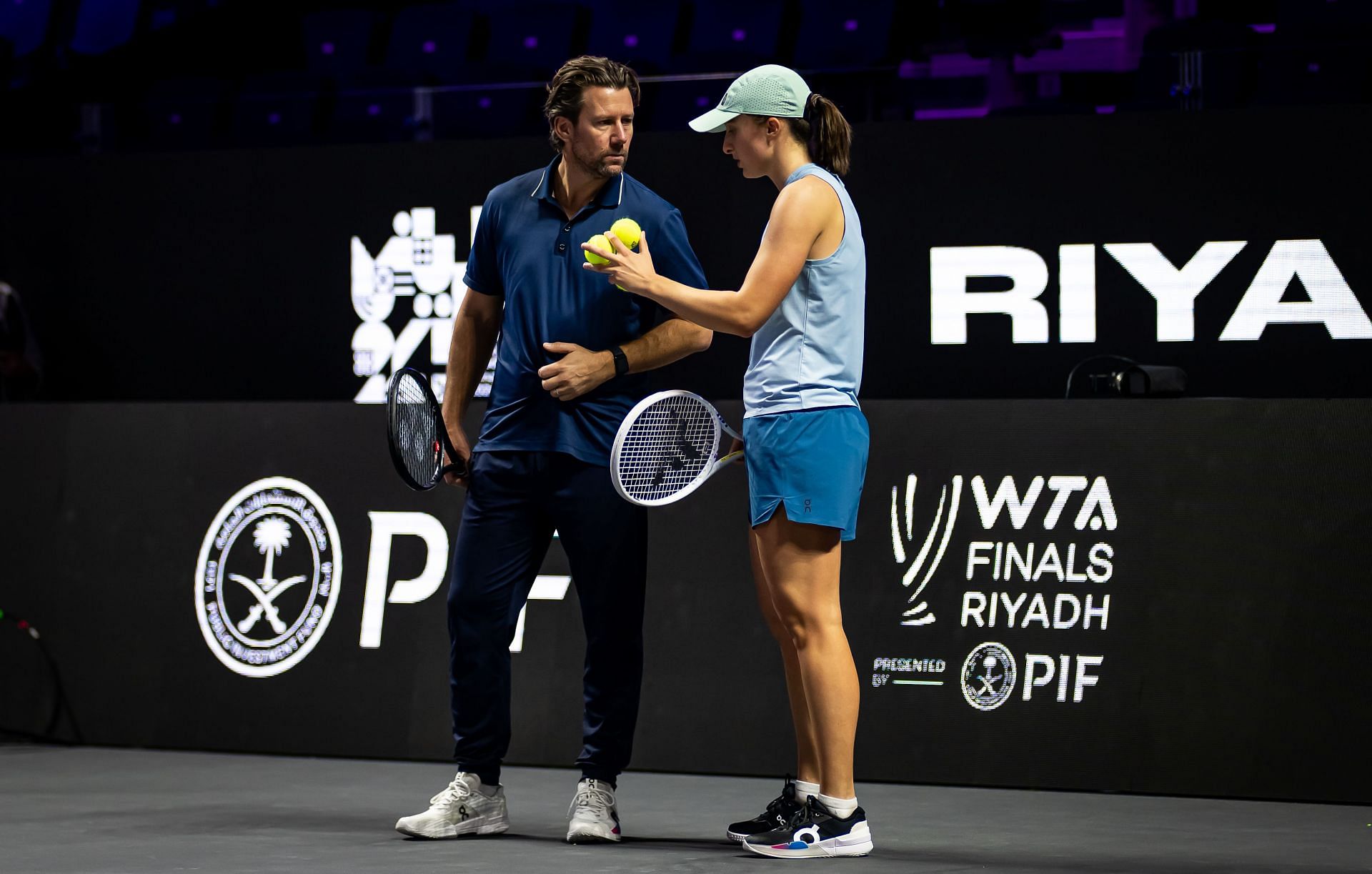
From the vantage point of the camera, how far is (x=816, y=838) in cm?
373

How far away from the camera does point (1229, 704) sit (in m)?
4.73

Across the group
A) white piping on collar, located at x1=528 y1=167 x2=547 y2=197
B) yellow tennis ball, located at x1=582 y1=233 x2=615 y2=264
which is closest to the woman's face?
yellow tennis ball, located at x1=582 y1=233 x2=615 y2=264

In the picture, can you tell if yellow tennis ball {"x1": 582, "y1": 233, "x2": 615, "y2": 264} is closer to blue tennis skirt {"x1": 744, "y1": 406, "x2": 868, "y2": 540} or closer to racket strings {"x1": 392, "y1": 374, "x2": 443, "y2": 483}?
blue tennis skirt {"x1": 744, "y1": 406, "x2": 868, "y2": 540}

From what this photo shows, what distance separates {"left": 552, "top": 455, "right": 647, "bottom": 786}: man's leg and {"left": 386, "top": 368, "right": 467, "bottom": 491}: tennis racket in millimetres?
340

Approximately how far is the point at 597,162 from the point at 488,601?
1077 mm

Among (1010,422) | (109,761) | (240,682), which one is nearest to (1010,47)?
(1010,422)

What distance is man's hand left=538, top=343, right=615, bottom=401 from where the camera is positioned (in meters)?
3.93

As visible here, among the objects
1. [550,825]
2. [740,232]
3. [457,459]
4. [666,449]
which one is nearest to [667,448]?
[666,449]

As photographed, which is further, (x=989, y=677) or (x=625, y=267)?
(x=989, y=677)

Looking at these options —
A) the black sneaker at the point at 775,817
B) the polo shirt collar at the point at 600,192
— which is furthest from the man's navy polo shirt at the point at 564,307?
the black sneaker at the point at 775,817

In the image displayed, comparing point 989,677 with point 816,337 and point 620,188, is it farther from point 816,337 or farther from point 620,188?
point 620,188

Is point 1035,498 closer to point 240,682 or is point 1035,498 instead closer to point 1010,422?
point 1010,422

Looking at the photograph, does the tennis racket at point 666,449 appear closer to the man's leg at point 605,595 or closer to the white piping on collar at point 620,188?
the man's leg at point 605,595

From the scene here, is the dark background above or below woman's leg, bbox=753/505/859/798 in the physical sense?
above
